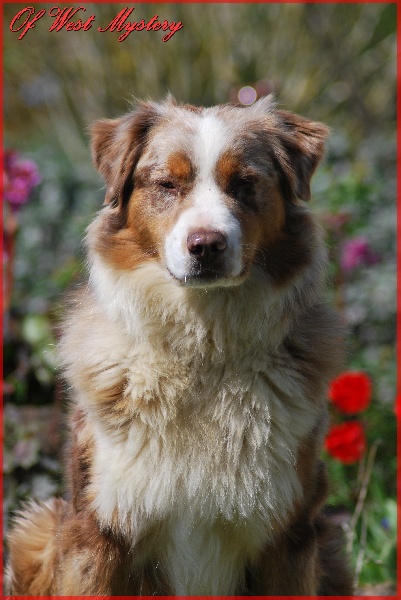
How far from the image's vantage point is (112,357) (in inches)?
134

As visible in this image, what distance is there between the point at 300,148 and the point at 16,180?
104 inches

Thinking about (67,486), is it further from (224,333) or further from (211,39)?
(211,39)

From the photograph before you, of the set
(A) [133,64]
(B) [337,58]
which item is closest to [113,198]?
(A) [133,64]

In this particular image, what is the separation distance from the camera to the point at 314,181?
24.5 ft

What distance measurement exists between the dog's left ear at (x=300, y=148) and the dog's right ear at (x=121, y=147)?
62 centimetres

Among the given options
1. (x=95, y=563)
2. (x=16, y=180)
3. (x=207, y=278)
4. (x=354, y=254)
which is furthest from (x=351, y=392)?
(x=16, y=180)

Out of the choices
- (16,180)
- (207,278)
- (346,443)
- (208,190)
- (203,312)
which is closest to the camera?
(207,278)

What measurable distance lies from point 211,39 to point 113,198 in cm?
927

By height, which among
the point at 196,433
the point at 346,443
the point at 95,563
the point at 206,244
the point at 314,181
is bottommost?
the point at 346,443

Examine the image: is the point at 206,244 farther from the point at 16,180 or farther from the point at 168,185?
the point at 16,180

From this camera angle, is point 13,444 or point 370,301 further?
point 370,301

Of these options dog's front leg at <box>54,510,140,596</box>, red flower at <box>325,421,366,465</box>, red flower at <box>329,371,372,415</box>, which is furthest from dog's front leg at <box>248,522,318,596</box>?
red flower at <box>329,371,372,415</box>

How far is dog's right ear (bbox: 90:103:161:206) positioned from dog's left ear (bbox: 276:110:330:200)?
620 millimetres

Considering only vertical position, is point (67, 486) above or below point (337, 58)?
below
